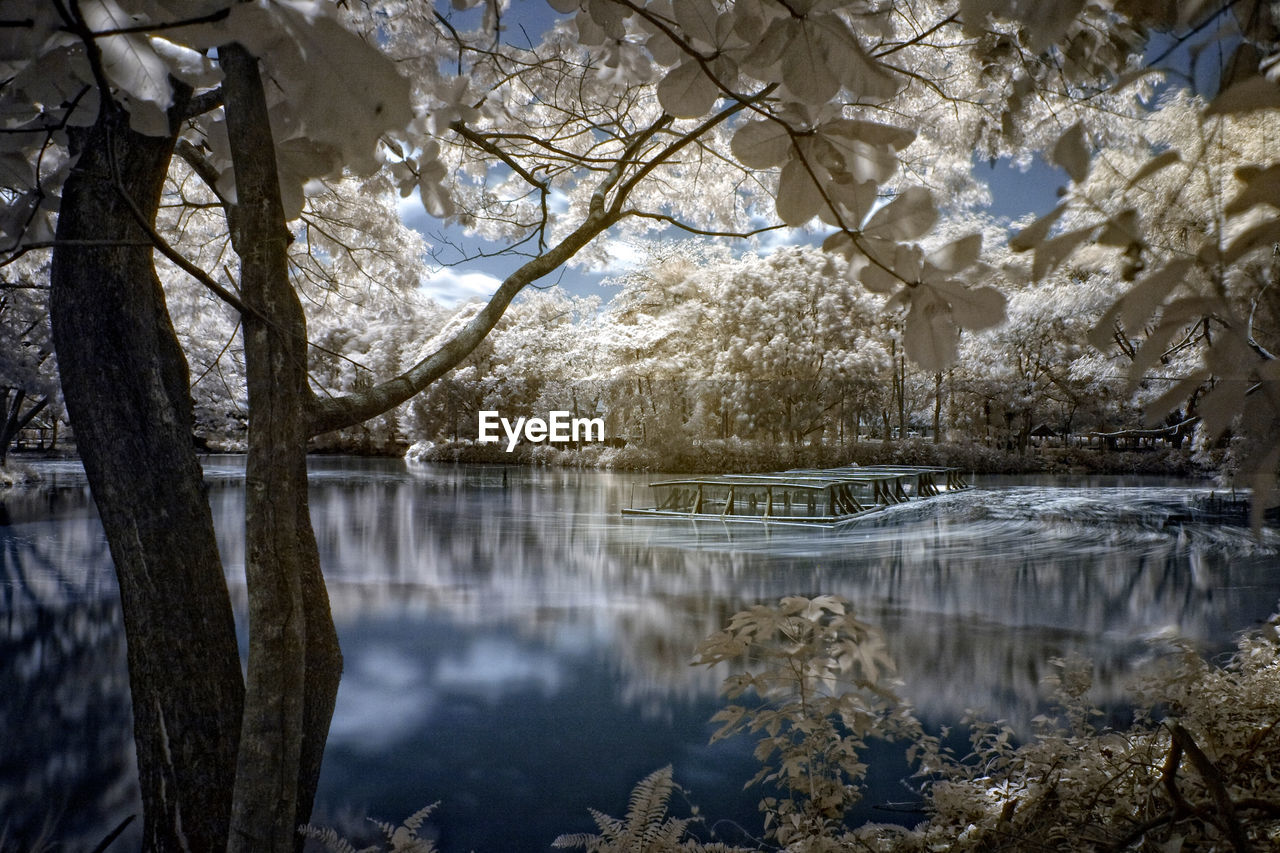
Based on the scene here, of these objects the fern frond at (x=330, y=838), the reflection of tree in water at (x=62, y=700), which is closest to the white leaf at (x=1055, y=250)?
the fern frond at (x=330, y=838)

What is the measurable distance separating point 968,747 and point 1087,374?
2.00 m

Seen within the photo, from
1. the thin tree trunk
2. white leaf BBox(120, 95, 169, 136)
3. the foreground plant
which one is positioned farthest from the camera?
the thin tree trunk

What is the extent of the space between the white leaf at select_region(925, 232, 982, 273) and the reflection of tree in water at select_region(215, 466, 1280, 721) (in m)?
3.23

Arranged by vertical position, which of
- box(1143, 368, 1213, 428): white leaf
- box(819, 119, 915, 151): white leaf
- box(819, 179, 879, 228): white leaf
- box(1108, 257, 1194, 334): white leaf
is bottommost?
box(1143, 368, 1213, 428): white leaf

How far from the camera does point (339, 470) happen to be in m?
14.1

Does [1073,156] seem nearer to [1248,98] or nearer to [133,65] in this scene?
[1248,98]

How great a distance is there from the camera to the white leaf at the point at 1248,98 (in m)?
0.18

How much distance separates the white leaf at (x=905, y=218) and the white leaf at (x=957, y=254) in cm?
1

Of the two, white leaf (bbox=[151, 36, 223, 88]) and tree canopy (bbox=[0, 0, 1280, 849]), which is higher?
white leaf (bbox=[151, 36, 223, 88])

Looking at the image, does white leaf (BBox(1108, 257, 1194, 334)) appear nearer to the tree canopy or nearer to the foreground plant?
the tree canopy

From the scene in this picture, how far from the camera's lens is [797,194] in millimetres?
326

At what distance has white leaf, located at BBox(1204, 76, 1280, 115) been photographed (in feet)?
0.58

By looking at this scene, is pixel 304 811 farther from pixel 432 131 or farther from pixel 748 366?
pixel 748 366

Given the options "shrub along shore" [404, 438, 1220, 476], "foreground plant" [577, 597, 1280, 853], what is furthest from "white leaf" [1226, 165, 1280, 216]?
"shrub along shore" [404, 438, 1220, 476]
